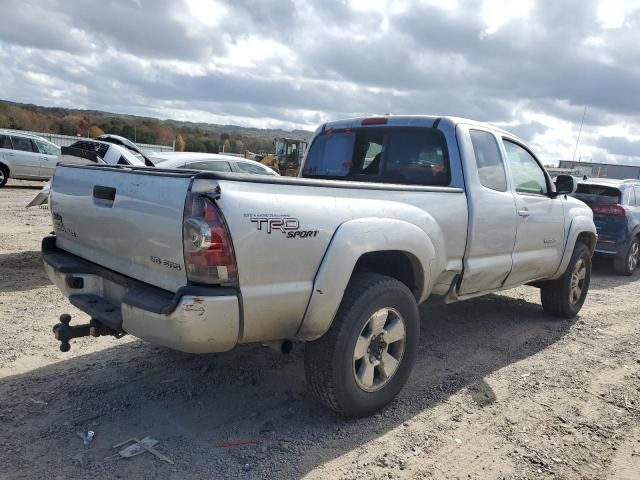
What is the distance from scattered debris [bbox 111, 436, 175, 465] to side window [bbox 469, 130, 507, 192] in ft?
10.2

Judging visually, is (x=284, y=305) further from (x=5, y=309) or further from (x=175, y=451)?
(x=5, y=309)

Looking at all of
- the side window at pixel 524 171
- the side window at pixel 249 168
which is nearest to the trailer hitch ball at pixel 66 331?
the side window at pixel 524 171

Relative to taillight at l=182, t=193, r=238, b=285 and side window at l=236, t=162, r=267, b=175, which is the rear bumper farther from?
side window at l=236, t=162, r=267, b=175

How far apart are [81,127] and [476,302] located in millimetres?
46118

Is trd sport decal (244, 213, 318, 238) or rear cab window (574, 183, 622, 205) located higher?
rear cab window (574, 183, 622, 205)

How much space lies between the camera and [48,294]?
600 centimetres

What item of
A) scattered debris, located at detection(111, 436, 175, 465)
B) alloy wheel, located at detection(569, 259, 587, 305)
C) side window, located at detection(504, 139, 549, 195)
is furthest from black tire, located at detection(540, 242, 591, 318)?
scattered debris, located at detection(111, 436, 175, 465)

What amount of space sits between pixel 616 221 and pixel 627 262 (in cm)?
76

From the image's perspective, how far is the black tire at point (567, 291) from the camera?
19.9 feet

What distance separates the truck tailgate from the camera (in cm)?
288

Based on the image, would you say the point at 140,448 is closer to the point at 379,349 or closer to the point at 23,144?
the point at 379,349

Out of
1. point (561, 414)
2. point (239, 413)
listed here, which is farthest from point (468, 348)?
point (239, 413)

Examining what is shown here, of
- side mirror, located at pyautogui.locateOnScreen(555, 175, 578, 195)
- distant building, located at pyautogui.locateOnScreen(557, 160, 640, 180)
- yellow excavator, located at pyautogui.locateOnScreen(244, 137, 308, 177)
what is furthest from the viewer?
distant building, located at pyautogui.locateOnScreen(557, 160, 640, 180)

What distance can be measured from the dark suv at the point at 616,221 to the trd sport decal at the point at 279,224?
8.41 m
